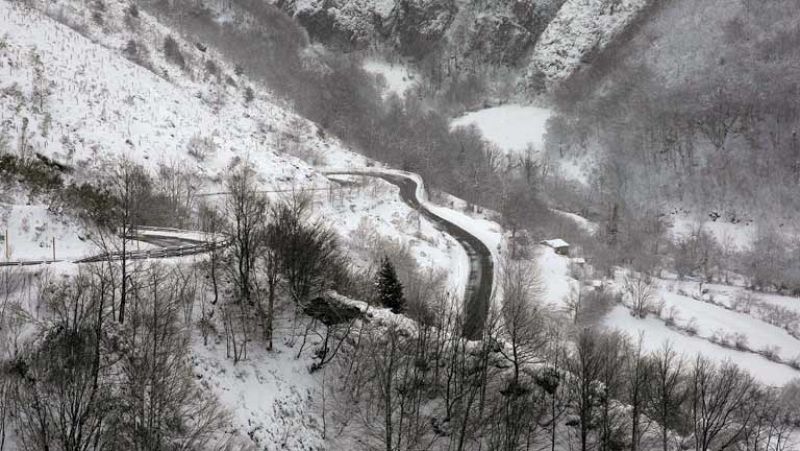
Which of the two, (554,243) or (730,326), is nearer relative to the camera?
(730,326)

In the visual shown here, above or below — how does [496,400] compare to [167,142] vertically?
below

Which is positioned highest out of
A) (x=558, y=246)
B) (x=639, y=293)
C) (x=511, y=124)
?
(x=511, y=124)

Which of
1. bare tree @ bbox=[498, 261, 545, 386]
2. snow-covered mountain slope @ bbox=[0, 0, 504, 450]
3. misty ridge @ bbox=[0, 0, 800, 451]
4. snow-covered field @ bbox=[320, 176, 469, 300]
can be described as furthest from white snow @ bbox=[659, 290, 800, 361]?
snow-covered mountain slope @ bbox=[0, 0, 504, 450]

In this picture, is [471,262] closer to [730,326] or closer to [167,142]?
[167,142]

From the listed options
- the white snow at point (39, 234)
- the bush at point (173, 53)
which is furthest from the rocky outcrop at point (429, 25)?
the white snow at point (39, 234)

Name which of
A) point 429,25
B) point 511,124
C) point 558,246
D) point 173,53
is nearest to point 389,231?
point 558,246

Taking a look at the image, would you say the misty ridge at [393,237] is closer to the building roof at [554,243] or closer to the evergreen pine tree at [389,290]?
the evergreen pine tree at [389,290]

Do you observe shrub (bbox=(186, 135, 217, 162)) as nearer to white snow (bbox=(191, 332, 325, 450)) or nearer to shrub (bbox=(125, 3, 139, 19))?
white snow (bbox=(191, 332, 325, 450))
